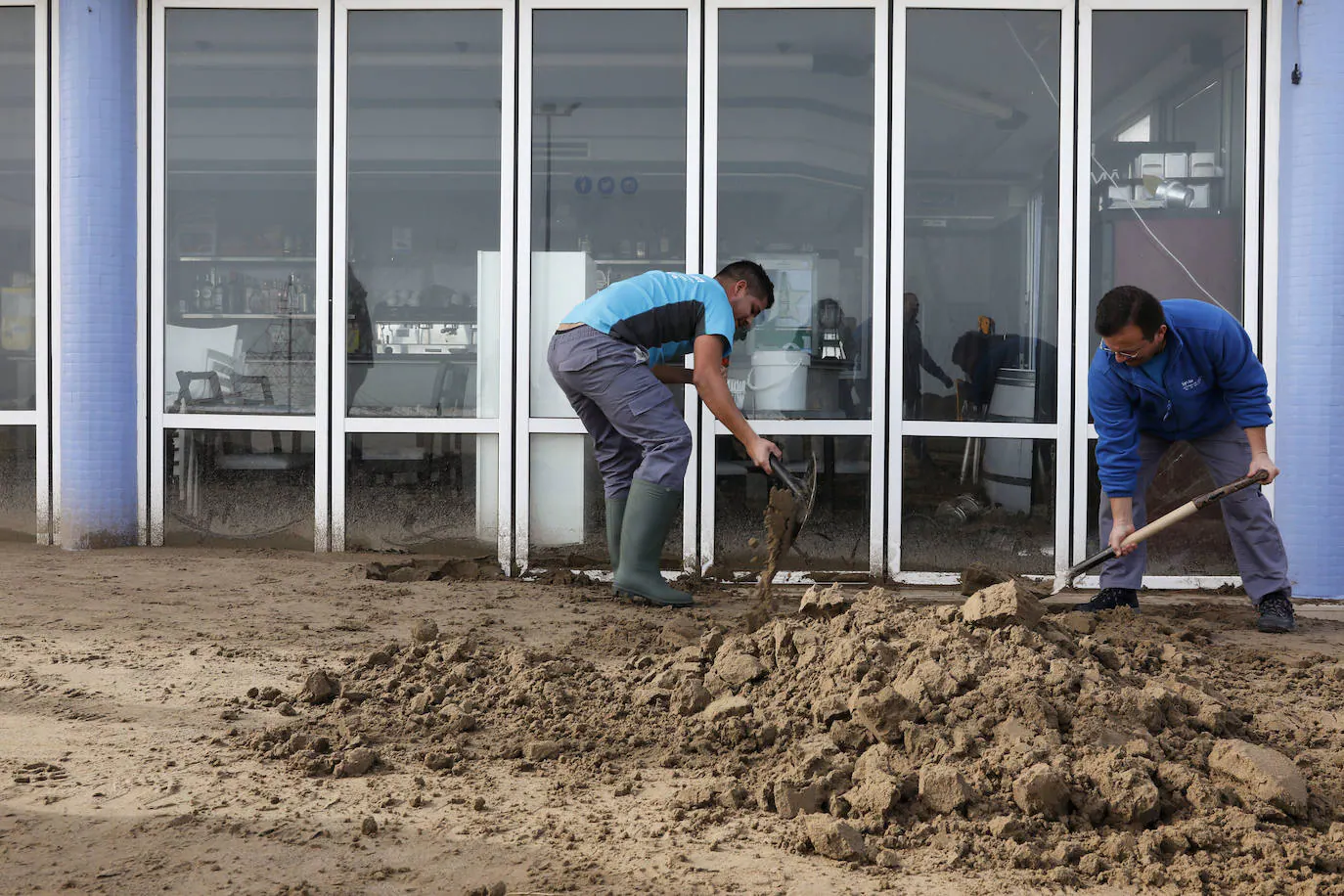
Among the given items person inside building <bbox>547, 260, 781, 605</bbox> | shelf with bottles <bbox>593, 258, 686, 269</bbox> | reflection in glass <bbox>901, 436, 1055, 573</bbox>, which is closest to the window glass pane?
shelf with bottles <bbox>593, 258, 686, 269</bbox>

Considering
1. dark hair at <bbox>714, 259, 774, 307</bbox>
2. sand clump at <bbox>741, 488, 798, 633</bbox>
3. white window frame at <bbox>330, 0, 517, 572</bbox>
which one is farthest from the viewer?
white window frame at <bbox>330, 0, 517, 572</bbox>

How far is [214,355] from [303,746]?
3896 millimetres

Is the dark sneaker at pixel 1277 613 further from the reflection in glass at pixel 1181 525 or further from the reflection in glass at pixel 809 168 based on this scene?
the reflection in glass at pixel 809 168

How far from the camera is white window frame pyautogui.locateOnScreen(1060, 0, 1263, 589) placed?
594cm

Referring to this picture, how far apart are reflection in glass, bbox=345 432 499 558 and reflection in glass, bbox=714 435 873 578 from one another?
119cm

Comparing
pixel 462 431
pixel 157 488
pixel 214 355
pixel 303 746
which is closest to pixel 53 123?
pixel 214 355

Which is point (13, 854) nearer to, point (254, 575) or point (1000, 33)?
point (254, 575)

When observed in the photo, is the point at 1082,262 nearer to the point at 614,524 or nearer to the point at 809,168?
the point at 809,168

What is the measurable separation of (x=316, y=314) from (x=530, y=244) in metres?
1.19

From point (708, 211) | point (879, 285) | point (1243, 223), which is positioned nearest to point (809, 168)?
point (708, 211)

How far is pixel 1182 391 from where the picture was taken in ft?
15.7

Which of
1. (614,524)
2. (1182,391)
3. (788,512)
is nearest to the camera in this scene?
(1182,391)

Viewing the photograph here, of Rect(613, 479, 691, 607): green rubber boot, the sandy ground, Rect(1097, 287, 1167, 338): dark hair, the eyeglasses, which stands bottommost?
the sandy ground

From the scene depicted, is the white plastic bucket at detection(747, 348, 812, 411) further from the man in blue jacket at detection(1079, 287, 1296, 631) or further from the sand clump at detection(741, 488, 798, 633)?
the man in blue jacket at detection(1079, 287, 1296, 631)
